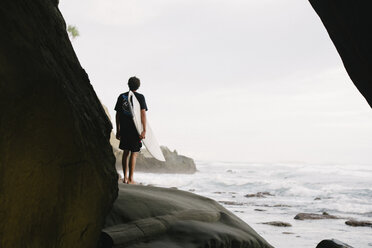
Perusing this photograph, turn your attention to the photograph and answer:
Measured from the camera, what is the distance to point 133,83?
6352 mm

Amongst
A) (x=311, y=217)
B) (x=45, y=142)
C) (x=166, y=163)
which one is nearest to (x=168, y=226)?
(x=45, y=142)

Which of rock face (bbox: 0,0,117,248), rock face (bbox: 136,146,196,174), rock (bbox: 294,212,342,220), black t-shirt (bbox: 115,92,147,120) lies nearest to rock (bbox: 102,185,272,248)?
rock face (bbox: 0,0,117,248)

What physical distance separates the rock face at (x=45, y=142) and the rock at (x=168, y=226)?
284mm

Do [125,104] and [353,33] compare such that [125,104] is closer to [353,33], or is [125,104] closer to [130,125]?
[130,125]

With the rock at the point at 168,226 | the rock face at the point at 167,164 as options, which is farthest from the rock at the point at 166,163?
the rock at the point at 168,226

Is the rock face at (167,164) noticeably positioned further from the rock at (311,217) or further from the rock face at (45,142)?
the rock face at (45,142)

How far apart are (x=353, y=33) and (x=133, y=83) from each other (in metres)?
3.65

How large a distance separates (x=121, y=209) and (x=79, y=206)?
2.55 feet

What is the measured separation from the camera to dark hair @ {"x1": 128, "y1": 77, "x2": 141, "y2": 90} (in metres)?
6.34

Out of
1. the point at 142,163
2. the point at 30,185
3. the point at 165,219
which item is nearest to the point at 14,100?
the point at 30,185

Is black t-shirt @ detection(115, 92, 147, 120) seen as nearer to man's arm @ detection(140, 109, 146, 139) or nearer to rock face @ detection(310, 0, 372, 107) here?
man's arm @ detection(140, 109, 146, 139)

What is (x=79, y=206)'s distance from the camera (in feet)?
9.36

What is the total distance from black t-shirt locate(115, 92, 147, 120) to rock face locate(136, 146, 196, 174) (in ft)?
66.2

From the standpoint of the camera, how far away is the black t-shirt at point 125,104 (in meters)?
6.34
